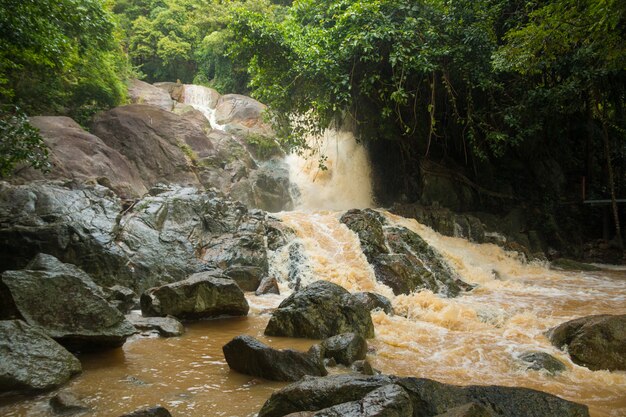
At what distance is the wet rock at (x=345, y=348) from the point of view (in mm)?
5082

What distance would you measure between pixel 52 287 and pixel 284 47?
1070 centimetres

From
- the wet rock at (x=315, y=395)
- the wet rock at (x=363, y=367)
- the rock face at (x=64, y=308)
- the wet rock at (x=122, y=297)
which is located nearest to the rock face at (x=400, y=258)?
the wet rock at (x=363, y=367)

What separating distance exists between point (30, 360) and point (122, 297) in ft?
11.2

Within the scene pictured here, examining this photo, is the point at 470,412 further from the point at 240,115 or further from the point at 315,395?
the point at 240,115

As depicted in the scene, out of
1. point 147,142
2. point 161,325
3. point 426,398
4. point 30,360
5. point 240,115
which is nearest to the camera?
point 426,398

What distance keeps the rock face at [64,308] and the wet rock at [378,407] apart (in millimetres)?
3324

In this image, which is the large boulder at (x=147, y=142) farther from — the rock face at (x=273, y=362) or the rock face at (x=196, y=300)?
the rock face at (x=273, y=362)

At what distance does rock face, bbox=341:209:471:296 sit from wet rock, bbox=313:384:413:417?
674 centimetres

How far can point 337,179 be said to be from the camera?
1773cm

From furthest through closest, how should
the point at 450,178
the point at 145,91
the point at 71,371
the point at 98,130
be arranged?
the point at 145,91 → the point at 450,178 → the point at 98,130 → the point at 71,371

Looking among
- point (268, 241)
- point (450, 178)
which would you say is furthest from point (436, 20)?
point (268, 241)

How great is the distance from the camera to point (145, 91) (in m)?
21.3

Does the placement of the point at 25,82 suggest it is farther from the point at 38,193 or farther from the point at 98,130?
the point at 38,193

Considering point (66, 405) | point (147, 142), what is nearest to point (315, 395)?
point (66, 405)
